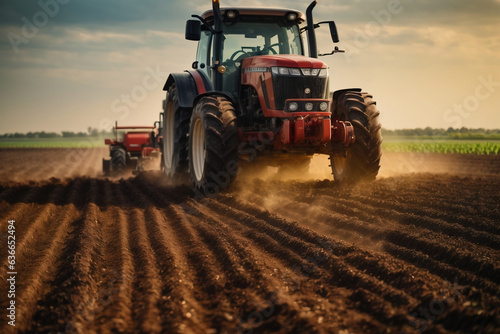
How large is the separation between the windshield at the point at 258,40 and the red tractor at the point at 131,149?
636 cm

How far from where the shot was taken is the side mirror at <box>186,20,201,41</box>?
739cm

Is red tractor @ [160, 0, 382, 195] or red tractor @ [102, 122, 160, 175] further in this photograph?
red tractor @ [102, 122, 160, 175]

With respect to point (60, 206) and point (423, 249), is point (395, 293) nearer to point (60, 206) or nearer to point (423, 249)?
point (423, 249)

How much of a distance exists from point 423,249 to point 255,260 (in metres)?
1.53

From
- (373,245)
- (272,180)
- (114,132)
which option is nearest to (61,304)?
(373,245)

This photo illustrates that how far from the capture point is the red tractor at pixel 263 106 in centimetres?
755

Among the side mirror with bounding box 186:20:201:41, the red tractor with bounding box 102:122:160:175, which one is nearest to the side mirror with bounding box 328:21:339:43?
the side mirror with bounding box 186:20:201:41

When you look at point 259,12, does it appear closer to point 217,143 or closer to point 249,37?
point 249,37

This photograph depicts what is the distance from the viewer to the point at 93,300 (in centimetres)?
365

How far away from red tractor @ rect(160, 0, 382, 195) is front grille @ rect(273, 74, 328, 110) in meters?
0.01

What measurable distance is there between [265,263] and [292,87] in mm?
3784

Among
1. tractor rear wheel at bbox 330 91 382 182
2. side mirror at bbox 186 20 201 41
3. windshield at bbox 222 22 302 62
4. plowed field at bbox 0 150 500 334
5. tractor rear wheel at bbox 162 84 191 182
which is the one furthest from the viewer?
tractor rear wheel at bbox 162 84 191 182

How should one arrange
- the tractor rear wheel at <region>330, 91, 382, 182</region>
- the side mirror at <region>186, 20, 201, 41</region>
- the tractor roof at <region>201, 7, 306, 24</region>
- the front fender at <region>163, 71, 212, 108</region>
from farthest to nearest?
1. the front fender at <region>163, 71, 212, 108</region>
2. the tractor roof at <region>201, 7, 306, 24</region>
3. the tractor rear wheel at <region>330, 91, 382, 182</region>
4. the side mirror at <region>186, 20, 201, 41</region>

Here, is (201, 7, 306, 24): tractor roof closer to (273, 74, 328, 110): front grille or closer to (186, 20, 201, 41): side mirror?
(186, 20, 201, 41): side mirror
